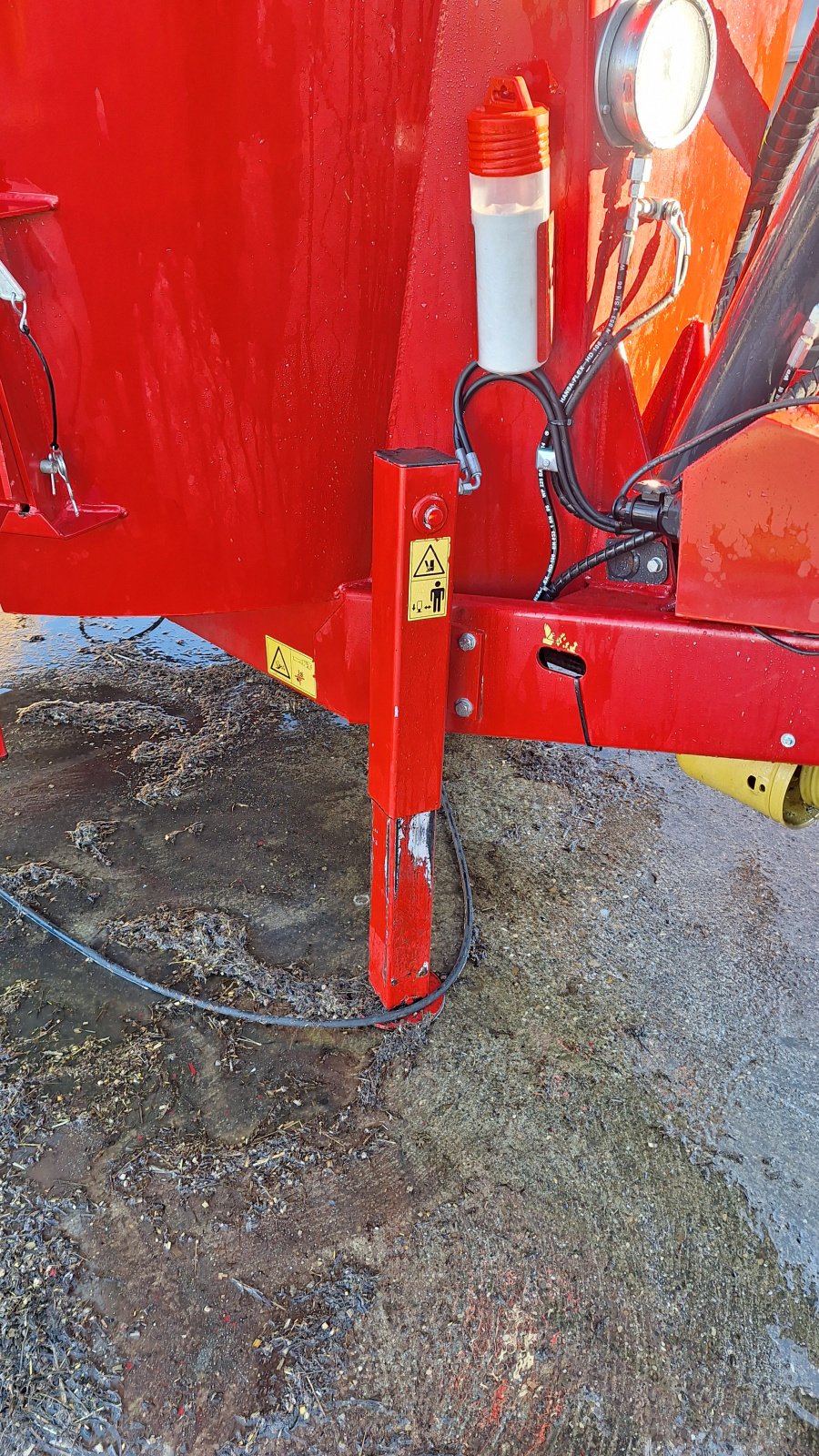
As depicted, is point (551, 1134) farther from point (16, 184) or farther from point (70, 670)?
point (70, 670)

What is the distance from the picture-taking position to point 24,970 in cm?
214

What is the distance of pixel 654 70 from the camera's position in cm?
141

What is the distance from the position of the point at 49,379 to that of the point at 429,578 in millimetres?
660

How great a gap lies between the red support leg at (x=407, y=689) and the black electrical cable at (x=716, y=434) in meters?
0.30

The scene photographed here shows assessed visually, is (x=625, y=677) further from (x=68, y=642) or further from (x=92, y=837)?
(x=68, y=642)

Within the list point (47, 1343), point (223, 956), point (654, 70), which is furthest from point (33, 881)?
point (654, 70)

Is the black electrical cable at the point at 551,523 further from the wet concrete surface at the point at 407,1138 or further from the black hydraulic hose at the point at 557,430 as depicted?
the wet concrete surface at the point at 407,1138

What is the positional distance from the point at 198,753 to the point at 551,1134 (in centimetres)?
163

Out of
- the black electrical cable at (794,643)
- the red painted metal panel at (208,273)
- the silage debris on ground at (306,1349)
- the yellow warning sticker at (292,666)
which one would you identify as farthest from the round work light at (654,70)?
the silage debris on ground at (306,1349)

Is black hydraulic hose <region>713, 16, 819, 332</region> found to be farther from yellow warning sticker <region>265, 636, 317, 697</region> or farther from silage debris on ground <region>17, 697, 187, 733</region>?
silage debris on ground <region>17, 697, 187, 733</region>

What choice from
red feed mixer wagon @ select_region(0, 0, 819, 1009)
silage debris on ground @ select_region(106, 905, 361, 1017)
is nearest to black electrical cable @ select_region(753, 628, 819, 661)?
red feed mixer wagon @ select_region(0, 0, 819, 1009)

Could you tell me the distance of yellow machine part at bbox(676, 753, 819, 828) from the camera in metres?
1.90

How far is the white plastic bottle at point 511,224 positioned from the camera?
1338 millimetres

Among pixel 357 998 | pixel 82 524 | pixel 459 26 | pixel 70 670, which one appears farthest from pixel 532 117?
pixel 70 670
